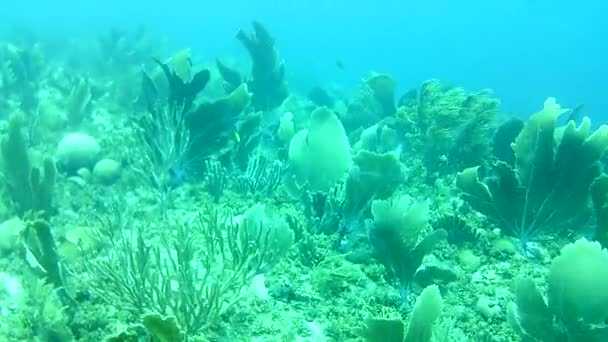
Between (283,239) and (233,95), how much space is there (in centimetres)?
240

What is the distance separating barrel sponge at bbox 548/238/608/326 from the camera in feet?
9.48

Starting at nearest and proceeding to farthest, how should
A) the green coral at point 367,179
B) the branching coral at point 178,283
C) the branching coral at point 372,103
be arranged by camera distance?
the branching coral at point 178,283 < the green coral at point 367,179 < the branching coral at point 372,103

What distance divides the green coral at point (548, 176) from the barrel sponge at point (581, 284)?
1362 mm

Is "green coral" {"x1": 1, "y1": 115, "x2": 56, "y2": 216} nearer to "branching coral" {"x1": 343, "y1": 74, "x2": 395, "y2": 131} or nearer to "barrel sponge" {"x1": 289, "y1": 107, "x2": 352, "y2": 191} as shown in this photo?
"barrel sponge" {"x1": 289, "y1": 107, "x2": 352, "y2": 191}

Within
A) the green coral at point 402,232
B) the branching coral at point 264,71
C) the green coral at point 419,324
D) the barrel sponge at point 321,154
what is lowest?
the green coral at point 419,324

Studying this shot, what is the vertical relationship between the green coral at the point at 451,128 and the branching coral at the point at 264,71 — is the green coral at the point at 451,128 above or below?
below

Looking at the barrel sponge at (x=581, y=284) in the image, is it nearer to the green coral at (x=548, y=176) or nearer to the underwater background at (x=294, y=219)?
the underwater background at (x=294, y=219)

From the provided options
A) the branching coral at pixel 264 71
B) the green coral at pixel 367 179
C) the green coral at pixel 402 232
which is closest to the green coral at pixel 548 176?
the green coral at pixel 367 179

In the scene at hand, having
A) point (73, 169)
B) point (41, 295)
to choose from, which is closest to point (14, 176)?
point (73, 169)

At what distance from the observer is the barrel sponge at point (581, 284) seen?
2.89 m

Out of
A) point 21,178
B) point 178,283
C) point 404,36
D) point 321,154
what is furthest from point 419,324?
point 404,36

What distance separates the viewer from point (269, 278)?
13.2 ft

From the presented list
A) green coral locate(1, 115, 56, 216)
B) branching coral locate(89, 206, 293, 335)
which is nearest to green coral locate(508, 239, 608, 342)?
branching coral locate(89, 206, 293, 335)

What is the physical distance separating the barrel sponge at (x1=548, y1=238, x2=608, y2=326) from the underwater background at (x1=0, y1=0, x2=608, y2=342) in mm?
10
